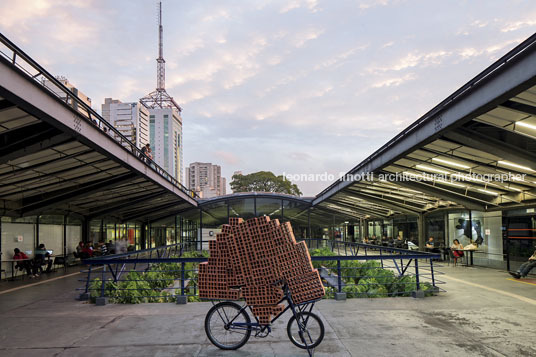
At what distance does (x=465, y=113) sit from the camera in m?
8.88

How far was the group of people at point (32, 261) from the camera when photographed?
15.2 meters

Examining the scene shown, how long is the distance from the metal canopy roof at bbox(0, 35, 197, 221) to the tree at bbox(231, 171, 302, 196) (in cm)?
5711

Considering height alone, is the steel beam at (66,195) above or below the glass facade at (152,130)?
below

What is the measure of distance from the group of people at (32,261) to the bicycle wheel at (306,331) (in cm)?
1285

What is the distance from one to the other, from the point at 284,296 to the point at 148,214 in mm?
25969

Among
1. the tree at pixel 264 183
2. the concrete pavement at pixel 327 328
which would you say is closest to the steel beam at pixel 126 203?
the concrete pavement at pixel 327 328

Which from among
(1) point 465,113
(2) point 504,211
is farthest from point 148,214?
(1) point 465,113

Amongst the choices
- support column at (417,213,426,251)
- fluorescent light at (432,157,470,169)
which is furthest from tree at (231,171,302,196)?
fluorescent light at (432,157,470,169)

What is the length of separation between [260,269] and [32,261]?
14081 mm

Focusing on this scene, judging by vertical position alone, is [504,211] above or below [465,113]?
below

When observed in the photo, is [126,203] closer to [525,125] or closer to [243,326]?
[243,326]

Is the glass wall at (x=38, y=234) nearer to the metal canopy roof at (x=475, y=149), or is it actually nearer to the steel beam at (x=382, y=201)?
the metal canopy roof at (x=475, y=149)

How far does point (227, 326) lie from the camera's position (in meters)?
6.05

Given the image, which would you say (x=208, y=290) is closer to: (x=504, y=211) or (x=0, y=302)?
(x=0, y=302)
